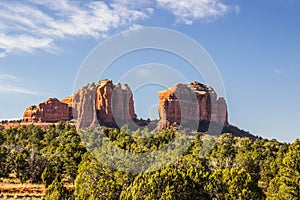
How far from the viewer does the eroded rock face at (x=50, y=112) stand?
595 ft

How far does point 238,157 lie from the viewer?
68188 millimetres

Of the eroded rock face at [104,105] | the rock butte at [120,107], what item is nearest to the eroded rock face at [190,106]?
the rock butte at [120,107]

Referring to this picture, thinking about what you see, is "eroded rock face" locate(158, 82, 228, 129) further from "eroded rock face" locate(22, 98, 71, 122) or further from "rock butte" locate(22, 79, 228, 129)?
"eroded rock face" locate(22, 98, 71, 122)

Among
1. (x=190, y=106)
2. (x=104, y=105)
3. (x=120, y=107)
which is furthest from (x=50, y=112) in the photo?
(x=190, y=106)

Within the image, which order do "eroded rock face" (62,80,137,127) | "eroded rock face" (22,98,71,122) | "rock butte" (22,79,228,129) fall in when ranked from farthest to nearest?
"eroded rock face" (22,98,71,122)
"rock butte" (22,79,228,129)
"eroded rock face" (62,80,137,127)

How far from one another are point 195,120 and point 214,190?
119m

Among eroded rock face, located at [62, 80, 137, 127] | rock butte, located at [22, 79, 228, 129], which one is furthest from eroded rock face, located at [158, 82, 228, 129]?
eroded rock face, located at [62, 80, 137, 127]

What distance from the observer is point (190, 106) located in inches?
6481

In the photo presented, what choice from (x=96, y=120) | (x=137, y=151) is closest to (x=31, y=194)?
(x=137, y=151)

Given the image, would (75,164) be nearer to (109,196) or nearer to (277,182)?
(109,196)

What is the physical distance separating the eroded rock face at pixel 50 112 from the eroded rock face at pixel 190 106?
157 ft

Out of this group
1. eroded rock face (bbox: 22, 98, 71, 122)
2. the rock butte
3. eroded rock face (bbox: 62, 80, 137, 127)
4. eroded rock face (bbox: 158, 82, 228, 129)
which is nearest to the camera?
eroded rock face (bbox: 158, 82, 228, 129)

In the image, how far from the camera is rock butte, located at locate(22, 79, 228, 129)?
530ft

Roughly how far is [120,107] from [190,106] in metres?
31.1
